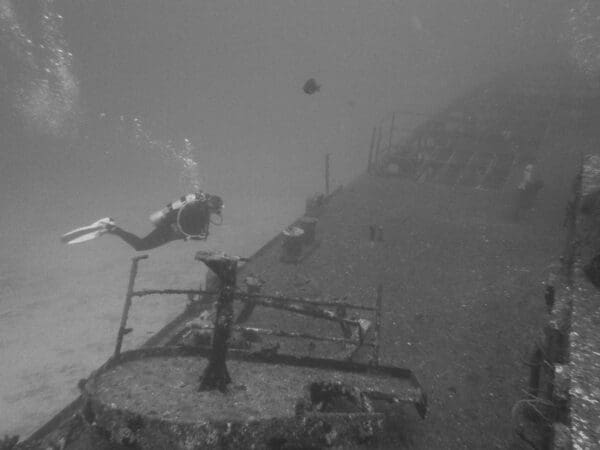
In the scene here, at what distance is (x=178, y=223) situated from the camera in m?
6.61

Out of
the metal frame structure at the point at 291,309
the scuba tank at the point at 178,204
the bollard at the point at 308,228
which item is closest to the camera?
the metal frame structure at the point at 291,309

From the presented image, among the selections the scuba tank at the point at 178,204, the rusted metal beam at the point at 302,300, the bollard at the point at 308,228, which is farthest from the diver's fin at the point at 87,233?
the rusted metal beam at the point at 302,300

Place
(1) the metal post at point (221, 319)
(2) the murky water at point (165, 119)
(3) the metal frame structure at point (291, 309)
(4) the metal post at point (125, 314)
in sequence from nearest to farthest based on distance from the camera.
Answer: (1) the metal post at point (221, 319) < (4) the metal post at point (125, 314) < (3) the metal frame structure at point (291, 309) < (2) the murky water at point (165, 119)

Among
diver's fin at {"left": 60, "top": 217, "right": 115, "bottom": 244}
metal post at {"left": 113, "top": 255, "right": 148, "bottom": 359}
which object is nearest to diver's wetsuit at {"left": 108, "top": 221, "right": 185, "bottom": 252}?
diver's fin at {"left": 60, "top": 217, "right": 115, "bottom": 244}

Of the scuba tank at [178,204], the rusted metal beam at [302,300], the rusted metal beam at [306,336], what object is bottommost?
the rusted metal beam at [306,336]

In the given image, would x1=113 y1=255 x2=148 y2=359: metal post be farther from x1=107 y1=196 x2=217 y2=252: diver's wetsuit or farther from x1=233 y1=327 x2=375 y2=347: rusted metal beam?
x1=107 y1=196 x2=217 y2=252: diver's wetsuit

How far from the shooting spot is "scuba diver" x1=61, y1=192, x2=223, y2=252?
6703 millimetres

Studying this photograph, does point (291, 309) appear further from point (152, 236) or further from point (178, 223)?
point (152, 236)

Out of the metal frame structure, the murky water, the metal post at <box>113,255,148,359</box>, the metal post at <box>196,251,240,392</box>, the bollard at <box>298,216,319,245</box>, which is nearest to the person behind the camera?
the metal post at <box>196,251,240,392</box>

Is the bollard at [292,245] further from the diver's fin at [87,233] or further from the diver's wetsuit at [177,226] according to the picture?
the diver's fin at [87,233]

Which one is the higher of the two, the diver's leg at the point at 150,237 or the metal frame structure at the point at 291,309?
the diver's leg at the point at 150,237

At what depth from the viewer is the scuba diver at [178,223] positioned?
6703 mm

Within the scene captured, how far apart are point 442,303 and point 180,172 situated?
2363 inches

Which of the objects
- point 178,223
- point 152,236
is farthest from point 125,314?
point 152,236
